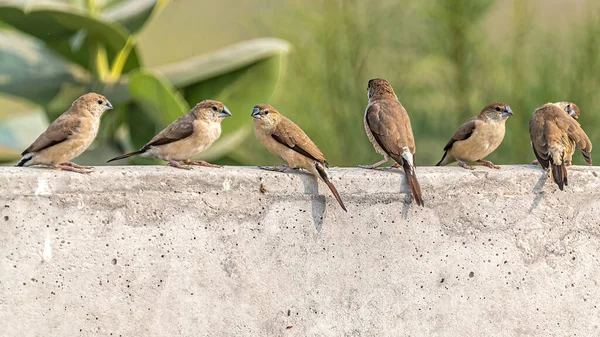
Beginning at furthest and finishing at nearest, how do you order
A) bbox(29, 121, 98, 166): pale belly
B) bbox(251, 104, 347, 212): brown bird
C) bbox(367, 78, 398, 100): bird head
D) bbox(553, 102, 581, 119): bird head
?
bbox(553, 102, 581, 119): bird head < bbox(367, 78, 398, 100): bird head < bbox(251, 104, 347, 212): brown bird < bbox(29, 121, 98, 166): pale belly

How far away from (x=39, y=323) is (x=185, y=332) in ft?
1.73

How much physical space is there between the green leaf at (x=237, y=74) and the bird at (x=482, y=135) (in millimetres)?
3381

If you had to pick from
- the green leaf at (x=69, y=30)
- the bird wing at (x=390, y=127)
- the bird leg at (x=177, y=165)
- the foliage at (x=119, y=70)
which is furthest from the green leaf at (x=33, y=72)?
the bird wing at (x=390, y=127)

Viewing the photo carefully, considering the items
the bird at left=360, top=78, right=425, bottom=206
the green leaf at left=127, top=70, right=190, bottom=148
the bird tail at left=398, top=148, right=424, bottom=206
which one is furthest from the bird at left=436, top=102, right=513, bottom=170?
the green leaf at left=127, top=70, right=190, bottom=148

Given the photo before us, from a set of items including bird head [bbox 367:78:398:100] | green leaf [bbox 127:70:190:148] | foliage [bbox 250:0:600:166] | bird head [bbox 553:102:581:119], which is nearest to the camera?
bird head [bbox 367:78:398:100]

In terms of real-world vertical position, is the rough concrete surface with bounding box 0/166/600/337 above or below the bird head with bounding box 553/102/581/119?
below

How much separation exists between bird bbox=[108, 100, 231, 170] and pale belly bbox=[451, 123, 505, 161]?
3.69 ft

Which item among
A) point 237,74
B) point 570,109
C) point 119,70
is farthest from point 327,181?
point 119,70

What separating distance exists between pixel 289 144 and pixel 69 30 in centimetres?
395

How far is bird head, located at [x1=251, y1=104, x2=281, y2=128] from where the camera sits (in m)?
3.59

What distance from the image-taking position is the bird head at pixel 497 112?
13.0 ft

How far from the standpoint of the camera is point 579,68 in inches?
311

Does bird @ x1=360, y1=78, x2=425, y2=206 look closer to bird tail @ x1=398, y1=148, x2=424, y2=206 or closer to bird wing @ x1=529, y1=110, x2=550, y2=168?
bird tail @ x1=398, y1=148, x2=424, y2=206

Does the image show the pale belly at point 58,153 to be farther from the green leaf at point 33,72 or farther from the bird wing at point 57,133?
the green leaf at point 33,72
